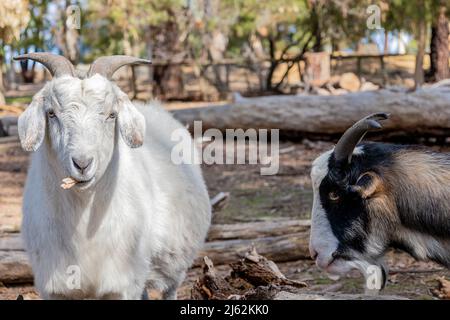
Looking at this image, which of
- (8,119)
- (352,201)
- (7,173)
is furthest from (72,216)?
(8,119)

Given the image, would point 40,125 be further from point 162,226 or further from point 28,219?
point 162,226

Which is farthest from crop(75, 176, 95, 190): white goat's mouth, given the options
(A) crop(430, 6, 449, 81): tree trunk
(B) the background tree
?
(A) crop(430, 6, 449, 81): tree trunk

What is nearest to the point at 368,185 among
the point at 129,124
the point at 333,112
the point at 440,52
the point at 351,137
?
the point at 351,137

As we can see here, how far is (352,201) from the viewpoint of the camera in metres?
4.37

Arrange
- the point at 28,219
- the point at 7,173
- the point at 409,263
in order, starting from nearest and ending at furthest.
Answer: the point at 28,219 < the point at 409,263 < the point at 7,173

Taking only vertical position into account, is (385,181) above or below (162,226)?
above

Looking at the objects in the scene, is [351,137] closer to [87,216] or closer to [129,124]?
[129,124]

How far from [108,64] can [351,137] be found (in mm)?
1600

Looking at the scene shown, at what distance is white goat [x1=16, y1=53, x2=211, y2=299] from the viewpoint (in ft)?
14.2

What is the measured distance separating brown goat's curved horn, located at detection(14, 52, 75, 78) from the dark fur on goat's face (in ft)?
5.21

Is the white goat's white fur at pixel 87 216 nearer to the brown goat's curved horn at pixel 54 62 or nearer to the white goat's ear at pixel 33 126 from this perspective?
the white goat's ear at pixel 33 126

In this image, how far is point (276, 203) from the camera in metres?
9.71

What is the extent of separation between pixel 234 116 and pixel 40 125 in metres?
9.19

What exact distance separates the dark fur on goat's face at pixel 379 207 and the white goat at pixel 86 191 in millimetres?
1135
